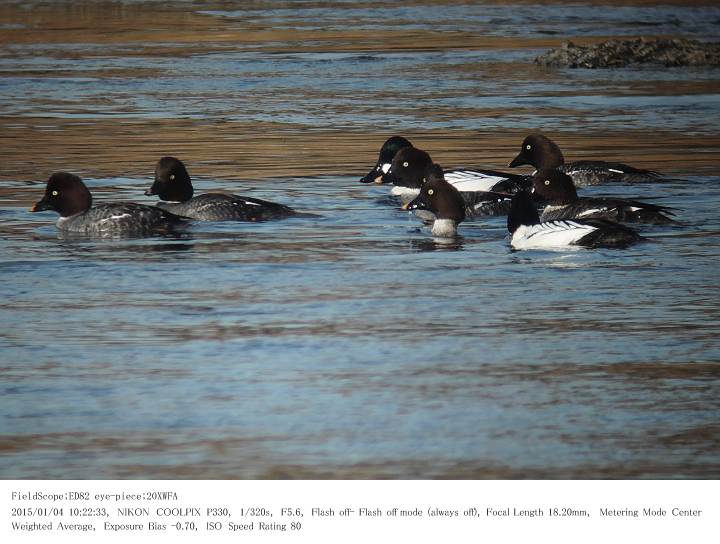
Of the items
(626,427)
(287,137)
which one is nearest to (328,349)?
(626,427)

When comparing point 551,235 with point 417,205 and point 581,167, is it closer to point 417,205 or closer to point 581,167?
point 417,205

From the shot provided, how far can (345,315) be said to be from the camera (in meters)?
10.7

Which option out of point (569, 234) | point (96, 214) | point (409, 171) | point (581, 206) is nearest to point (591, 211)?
point (581, 206)

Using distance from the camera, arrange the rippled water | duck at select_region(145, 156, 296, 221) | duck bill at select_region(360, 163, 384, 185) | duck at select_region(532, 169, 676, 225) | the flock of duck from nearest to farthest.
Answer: the rippled water
the flock of duck
duck at select_region(532, 169, 676, 225)
duck at select_region(145, 156, 296, 221)
duck bill at select_region(360, 163, 384, 185)

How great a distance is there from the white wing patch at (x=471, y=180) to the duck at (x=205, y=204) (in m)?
1.81

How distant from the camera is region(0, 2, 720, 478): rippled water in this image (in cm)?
795

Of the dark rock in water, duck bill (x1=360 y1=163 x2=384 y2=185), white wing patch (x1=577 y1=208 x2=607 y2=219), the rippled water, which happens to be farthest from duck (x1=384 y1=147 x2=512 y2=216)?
the dark rock in water

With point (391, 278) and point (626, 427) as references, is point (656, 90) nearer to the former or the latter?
point (391, 278)

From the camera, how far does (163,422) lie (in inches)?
327

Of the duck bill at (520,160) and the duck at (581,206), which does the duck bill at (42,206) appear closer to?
the duck at (581,206)

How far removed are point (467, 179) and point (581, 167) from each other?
164 centimetres

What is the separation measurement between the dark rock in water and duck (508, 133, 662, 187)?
1277 cm

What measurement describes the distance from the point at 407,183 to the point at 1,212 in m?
4.19

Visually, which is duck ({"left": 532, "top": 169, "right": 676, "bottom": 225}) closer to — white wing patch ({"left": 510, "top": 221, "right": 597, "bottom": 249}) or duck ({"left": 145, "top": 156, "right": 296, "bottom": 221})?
white wing patch ({"left": 510, "top": 221, "right": 597, "bottom": 249})
